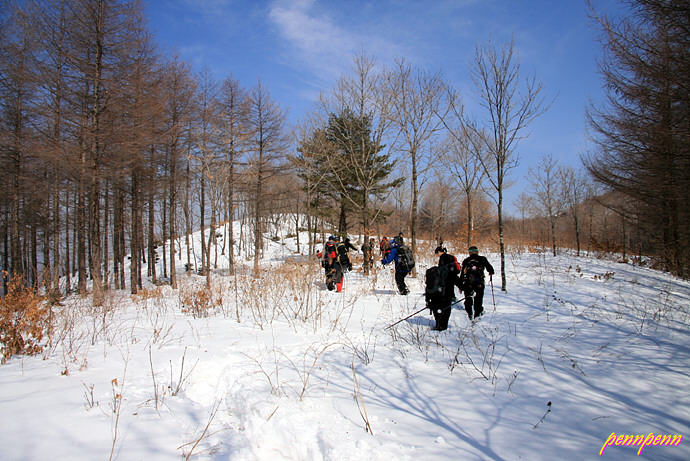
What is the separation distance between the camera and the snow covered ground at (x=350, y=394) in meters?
2.29

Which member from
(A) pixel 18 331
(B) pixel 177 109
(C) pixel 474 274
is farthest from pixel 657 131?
(B) pixel 177 109

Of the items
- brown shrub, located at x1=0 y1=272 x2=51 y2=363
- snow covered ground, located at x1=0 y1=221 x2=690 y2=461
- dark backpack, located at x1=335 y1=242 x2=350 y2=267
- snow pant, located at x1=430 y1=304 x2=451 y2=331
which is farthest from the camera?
dark backpack, located at x1=335 y1=242 x2=350 y2=267

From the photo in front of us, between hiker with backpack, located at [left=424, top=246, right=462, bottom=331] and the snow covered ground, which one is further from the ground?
hiker with backpack, located at [left=424, top=246, right=462, bottom=331]

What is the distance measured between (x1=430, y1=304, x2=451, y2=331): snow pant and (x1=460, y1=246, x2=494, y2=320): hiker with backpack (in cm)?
94

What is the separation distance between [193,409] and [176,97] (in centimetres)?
1644

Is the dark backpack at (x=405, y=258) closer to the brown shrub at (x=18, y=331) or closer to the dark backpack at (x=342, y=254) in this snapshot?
the dark backpack at (x=342, y=254)

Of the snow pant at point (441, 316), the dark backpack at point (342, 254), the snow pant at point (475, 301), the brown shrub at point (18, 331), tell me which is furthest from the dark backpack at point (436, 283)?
the brown shrub at point (18, 331)

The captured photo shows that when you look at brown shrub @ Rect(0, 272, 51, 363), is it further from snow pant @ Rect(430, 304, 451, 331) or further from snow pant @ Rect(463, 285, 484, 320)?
snow pant @ Rect(463, 285, 484, 320)

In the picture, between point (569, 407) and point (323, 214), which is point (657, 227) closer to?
point (569, 407)

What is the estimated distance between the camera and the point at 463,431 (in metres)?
2.57

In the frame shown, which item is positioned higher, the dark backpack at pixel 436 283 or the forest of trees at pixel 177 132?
the forest of trees at pixel 177 132

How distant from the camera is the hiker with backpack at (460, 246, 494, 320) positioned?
649cm

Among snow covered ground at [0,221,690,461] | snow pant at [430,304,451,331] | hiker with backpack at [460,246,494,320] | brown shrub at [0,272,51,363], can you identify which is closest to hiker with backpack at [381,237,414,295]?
hiker with backpack at [460,246,494,320]

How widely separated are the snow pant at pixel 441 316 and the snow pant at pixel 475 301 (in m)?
1.00
